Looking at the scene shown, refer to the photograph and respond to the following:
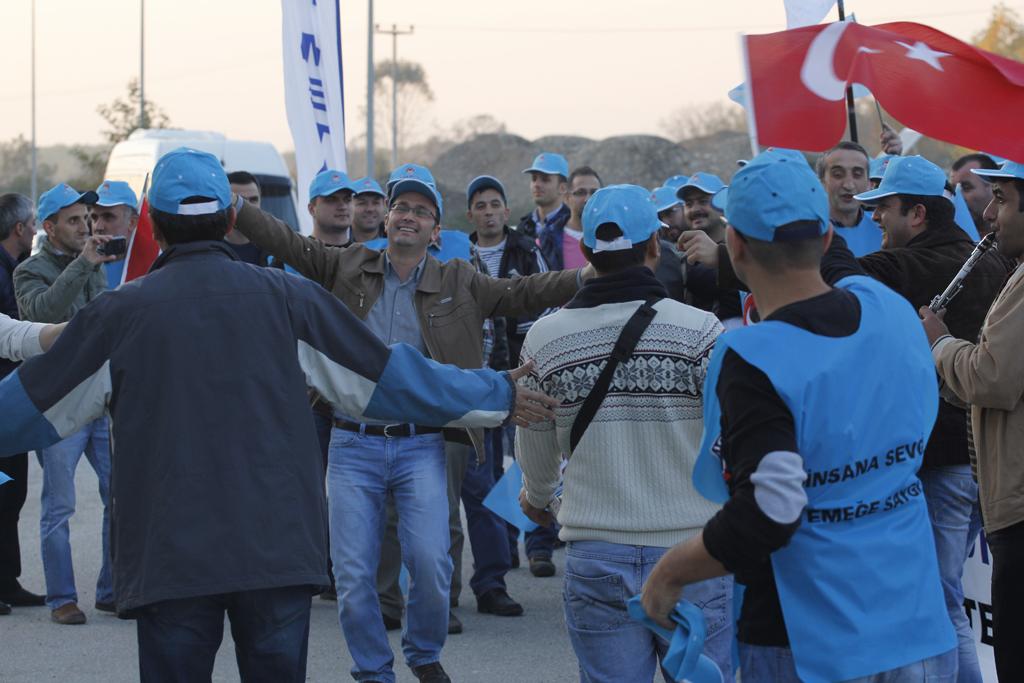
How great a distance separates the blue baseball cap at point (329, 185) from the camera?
7973mm

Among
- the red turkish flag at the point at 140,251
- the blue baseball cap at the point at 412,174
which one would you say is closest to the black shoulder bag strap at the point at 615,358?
the blue baseball cap at the point at 412,174

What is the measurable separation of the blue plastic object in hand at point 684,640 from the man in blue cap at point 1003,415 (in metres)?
1.58

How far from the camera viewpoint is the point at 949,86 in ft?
15.2

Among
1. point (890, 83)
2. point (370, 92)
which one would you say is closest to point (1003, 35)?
point (370, 92)

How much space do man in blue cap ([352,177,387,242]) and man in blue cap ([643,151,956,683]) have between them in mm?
5192

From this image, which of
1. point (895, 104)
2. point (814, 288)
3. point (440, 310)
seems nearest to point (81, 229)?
point (440, 310)

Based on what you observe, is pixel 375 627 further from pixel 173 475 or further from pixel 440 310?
pixel 173 475

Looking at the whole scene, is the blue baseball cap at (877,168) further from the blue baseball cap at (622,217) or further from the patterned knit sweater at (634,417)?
the patterned knit sweater at (634,417)

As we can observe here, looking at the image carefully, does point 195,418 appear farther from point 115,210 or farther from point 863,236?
point 115,210

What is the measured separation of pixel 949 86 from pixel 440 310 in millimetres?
2503

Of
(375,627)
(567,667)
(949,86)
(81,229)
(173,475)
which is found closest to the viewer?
(173,475)

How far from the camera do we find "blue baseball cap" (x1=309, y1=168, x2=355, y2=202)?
7.97m

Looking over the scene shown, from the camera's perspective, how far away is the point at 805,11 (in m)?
6.54

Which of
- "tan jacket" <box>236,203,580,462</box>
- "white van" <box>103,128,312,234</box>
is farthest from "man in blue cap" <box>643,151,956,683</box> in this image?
"white van" <box>103,128,312,234</box>
